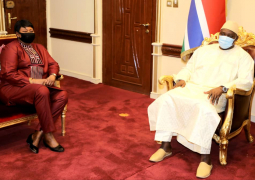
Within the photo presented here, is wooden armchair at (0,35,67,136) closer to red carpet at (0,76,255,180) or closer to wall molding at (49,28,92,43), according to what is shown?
red carpet at (0,76,255,180)

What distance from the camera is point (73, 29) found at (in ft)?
21.6

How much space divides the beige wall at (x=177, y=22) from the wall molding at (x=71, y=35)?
5.34 ft

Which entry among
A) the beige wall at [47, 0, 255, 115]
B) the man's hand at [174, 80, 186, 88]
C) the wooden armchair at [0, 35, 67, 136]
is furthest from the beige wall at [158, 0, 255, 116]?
the wooden armchair at [0, 35, 67, 136]

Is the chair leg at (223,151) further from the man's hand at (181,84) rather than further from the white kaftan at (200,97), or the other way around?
the man's hand at (181,84)

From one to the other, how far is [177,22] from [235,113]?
1.98 meters

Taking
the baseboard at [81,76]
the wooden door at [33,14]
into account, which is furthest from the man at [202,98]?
the wooden door at [33,14]

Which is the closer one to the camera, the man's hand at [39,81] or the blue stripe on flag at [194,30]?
the man's hand at [39,81]

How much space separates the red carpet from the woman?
0.64 feet

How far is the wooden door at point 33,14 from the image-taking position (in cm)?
632

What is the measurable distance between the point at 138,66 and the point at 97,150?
92.6 inches

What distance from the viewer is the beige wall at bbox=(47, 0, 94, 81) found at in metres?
6.28

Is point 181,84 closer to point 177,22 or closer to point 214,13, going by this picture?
point 214,13

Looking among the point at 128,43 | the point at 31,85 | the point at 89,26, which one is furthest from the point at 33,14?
the point at 31,85

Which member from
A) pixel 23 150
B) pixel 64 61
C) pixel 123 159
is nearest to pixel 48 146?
pixel 23 150
